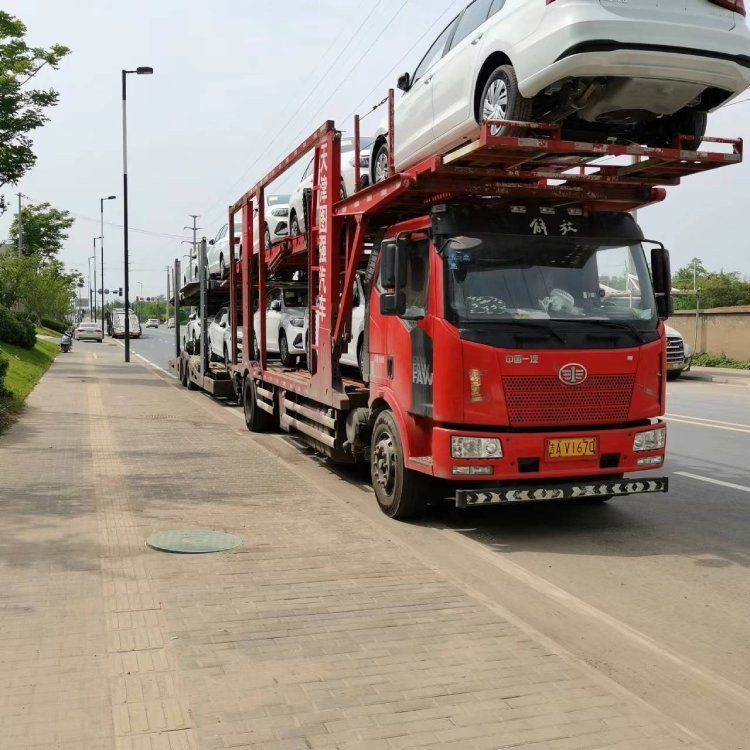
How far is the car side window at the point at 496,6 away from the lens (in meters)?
6.68

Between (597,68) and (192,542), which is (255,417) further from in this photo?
(597,68)

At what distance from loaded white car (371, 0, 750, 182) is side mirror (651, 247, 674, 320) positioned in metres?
0.96

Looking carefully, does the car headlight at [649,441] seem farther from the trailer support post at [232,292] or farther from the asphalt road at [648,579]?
the trailer support post at [232,292]

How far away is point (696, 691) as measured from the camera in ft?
13.3

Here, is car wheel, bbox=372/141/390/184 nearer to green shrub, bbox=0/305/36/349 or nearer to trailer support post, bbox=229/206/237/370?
trailer support post, bbox=229/206/237/370

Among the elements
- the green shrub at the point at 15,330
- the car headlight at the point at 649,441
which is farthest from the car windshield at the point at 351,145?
the green shrub at the point at 15,330

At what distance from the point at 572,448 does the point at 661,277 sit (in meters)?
1.74

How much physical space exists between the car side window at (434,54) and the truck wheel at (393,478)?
326 cm

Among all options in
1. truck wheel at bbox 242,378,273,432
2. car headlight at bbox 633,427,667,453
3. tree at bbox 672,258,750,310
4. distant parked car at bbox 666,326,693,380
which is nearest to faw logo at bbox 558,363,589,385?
car headlight at bbox 633,427,667,453

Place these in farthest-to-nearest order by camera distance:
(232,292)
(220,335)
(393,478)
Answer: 1. (220,335)
2. (232,292)
3. (393,478)

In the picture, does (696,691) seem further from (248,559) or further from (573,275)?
(573,275)

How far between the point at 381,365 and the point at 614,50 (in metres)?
3.29

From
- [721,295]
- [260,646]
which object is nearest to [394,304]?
[260,646]

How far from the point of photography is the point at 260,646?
4.45 metres
